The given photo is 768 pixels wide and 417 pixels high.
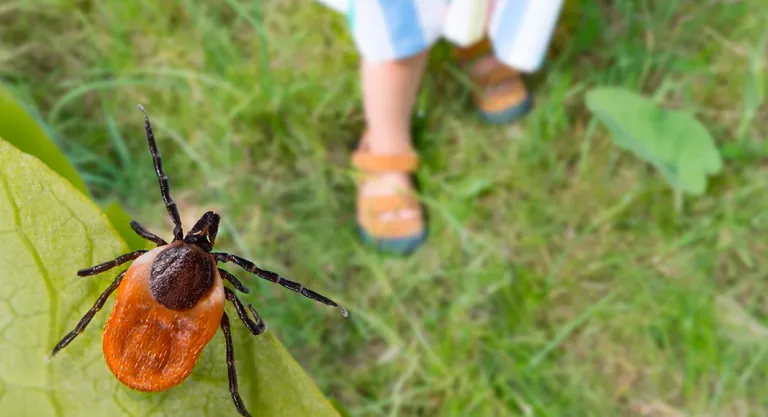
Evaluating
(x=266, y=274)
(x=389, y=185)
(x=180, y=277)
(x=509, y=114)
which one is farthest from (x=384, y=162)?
(x=180, y=277)

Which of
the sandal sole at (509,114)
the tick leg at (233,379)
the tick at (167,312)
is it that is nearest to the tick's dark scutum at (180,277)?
the tick at (167,312)

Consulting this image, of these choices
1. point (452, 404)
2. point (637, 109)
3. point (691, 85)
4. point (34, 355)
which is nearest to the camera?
point (34, 355)

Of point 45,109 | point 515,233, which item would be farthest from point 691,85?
point 45,109

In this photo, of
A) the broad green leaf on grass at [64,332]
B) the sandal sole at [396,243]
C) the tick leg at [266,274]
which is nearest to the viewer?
the broad green leaf on grass at [64,332]

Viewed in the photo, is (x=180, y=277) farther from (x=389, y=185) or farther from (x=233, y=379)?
(x=389, y=185)

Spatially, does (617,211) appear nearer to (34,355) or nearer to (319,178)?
(319,178)

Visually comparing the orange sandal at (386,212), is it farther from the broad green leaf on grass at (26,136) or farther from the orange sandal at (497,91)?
the broad green leaf on grass at (26,136)

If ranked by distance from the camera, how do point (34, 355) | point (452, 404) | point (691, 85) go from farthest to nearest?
point (691, 85)
point (452, 404)
point (34, 355)
